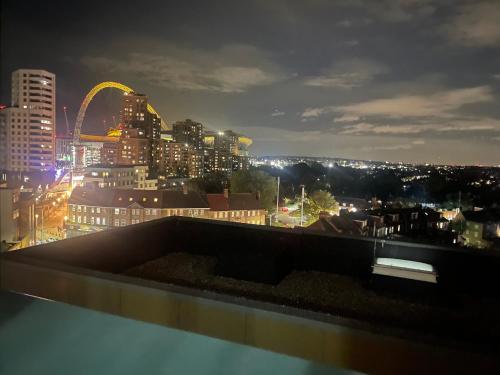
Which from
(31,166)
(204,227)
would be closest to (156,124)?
(31,166)

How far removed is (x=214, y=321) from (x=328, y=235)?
1.74 m

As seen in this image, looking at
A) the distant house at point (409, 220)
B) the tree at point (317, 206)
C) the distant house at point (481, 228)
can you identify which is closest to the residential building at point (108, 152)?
the tree at point (317, 206)

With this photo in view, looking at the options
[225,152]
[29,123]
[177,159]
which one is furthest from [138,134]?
[225,152]

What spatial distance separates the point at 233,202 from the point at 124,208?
6571 mm

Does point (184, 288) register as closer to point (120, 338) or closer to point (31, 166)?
point (120, 338)

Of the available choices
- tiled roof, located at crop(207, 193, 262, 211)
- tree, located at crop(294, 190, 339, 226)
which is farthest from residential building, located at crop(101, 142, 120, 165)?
tree, located at crop(294, 190, 339, 226)

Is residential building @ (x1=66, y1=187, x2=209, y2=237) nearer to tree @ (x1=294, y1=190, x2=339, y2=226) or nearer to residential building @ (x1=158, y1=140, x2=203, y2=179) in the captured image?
tree @ (x1=294, y1=190, x2=339, y2=226)

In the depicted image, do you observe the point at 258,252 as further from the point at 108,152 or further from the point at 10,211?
the point at 108,152

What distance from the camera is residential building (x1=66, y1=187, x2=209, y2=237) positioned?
21.8 m

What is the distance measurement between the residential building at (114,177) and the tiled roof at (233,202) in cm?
1378

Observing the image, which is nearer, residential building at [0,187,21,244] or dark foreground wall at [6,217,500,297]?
dark foreground wall at [6,217,500,297]

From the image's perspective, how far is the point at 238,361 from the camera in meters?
1.61

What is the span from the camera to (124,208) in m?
22.0

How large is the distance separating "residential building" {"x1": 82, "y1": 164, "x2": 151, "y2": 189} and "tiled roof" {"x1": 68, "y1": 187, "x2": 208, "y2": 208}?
8779 millimetres
